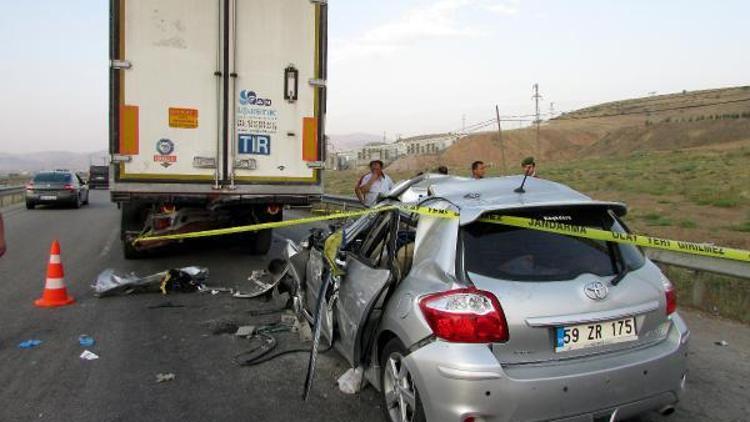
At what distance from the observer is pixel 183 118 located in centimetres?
828

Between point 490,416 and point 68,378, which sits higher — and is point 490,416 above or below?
above

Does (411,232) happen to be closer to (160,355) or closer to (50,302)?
(160,355)

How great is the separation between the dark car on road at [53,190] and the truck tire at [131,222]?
1493 centimetres

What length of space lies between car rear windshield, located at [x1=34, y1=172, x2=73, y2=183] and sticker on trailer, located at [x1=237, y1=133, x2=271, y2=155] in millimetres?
17569

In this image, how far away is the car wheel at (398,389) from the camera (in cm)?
327

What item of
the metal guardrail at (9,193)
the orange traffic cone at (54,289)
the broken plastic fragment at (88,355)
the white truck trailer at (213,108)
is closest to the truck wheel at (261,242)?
the white truck trailer at (213,108)

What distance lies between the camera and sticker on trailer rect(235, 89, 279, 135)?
8.59 meters

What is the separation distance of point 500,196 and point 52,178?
23.6 m

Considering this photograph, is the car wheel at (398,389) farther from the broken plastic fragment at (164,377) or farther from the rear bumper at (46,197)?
the rear bumper at (46,197)

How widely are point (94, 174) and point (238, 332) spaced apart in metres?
37.0

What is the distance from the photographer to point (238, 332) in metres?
5.73

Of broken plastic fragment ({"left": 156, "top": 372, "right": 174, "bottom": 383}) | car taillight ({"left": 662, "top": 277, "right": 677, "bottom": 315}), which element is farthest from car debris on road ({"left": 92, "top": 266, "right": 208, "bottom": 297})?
car taillight ({"left": 662, "top": 277, "right": 677, "bottom": 315})

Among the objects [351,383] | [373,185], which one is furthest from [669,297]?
[373,185]

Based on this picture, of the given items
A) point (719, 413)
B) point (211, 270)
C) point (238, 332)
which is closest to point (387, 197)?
point (238, 332)
